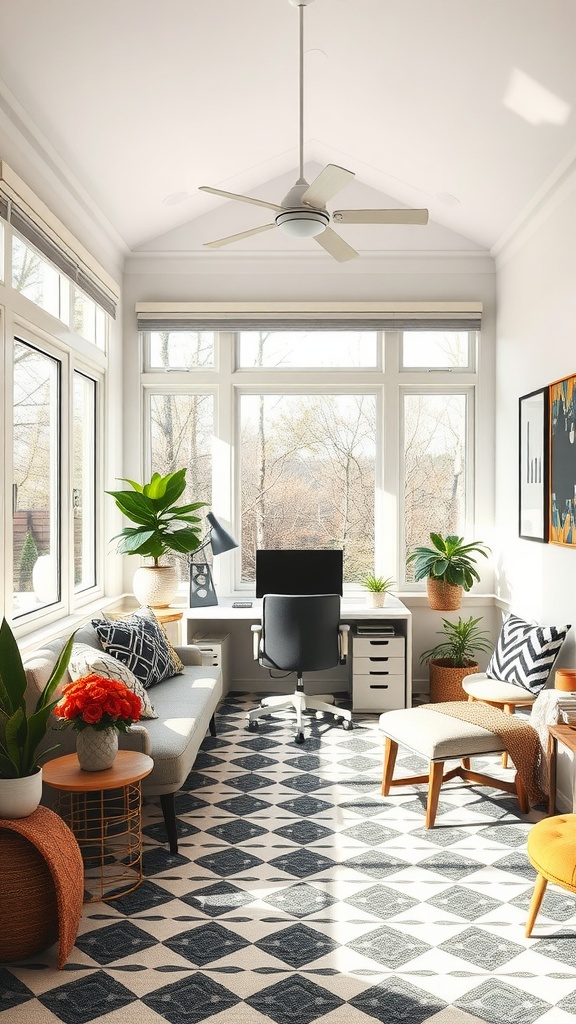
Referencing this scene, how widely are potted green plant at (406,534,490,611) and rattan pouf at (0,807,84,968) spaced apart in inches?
129

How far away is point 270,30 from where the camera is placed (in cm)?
361

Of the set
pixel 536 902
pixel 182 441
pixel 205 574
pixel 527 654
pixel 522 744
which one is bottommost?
pixel 536 902

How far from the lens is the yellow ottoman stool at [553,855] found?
229cm

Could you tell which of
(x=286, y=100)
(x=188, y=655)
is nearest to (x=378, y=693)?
(x=188, y=655)

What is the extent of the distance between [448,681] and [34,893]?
334 cm

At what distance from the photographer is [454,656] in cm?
538

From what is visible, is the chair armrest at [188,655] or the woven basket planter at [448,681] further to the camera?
the woven basket planter at [448,681]

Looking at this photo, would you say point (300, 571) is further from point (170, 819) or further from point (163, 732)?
point (170, 819)

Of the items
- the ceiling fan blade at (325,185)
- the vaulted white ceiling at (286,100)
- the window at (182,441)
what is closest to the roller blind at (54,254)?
the vaulted white ceiling at (286,100)

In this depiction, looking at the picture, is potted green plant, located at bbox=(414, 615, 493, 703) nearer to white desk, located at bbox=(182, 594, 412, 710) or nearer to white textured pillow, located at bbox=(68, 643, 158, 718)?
white desk, located at bbox=(182, 594, 412, 710)

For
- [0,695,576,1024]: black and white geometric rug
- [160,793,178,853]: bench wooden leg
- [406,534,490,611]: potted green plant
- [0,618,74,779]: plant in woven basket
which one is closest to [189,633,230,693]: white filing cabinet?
[0,695,576,1024]: black and white geometric rug

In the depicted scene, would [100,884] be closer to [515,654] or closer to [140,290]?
[515,654]

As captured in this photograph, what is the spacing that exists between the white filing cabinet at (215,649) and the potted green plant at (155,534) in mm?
374

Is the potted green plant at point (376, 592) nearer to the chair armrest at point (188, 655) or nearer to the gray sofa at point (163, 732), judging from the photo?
the chair armrest at point (188, 655)
